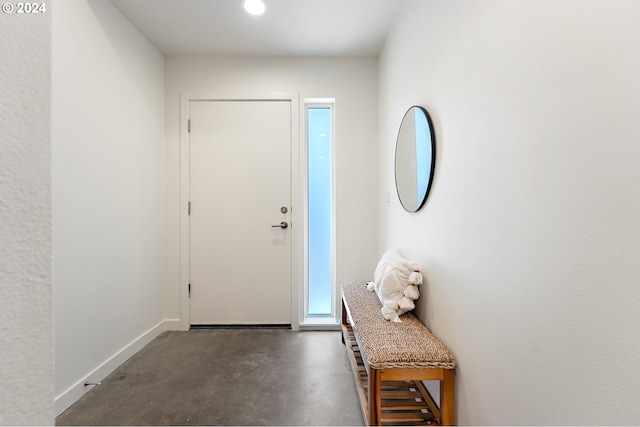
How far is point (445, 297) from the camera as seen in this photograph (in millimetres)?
1218

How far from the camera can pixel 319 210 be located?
2.52 meters

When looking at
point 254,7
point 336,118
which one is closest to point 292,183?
point 336,118

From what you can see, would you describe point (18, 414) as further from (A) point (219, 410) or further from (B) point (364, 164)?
(B) point (364, 164)

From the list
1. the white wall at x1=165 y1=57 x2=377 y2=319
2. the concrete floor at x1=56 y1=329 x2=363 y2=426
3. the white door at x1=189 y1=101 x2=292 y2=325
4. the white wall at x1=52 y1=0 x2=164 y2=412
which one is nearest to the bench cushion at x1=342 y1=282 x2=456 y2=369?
the concrete floor at x1=56 y1=329 x2=363 y2=426

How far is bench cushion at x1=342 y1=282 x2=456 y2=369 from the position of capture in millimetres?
1072

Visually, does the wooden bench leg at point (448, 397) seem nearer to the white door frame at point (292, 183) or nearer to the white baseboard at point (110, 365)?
the white door frame at point (292, 183)

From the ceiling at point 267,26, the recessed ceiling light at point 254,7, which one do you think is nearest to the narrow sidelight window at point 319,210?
the ceiling at point 267,26

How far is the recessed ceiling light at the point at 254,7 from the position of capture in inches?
69.0

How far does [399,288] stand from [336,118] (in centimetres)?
163

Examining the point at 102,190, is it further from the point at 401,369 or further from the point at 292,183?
the point at 401,369

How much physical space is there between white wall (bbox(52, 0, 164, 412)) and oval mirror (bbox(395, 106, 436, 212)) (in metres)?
1.92

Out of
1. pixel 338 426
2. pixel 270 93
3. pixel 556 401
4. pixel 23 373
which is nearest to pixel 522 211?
pixel 556 401

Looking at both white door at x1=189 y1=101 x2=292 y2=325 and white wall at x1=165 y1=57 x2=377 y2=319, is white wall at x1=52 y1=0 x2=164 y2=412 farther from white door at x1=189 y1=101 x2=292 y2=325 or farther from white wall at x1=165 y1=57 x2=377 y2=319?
white door at x1=189 y1=101 x2=292 y2=325

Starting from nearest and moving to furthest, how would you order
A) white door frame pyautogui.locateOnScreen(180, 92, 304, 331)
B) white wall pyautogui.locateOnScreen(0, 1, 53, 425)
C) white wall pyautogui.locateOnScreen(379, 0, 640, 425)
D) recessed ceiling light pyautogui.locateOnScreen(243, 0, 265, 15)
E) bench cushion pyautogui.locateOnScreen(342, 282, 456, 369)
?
white wall pyautogui.locateOnScreen(0, 1, 53, 425) → white wall pyautogui.locateOnScreen(379, 0, 640, 425) → bench cushion pyautogui.locateOnScreen(342, 282, 456, 369) → recessed ceiling light pyautogui.locateOnScreen(243, 0, 265, 15) → white door frame pyautogui.locateOnScreen(180, 92, 304, 331)
